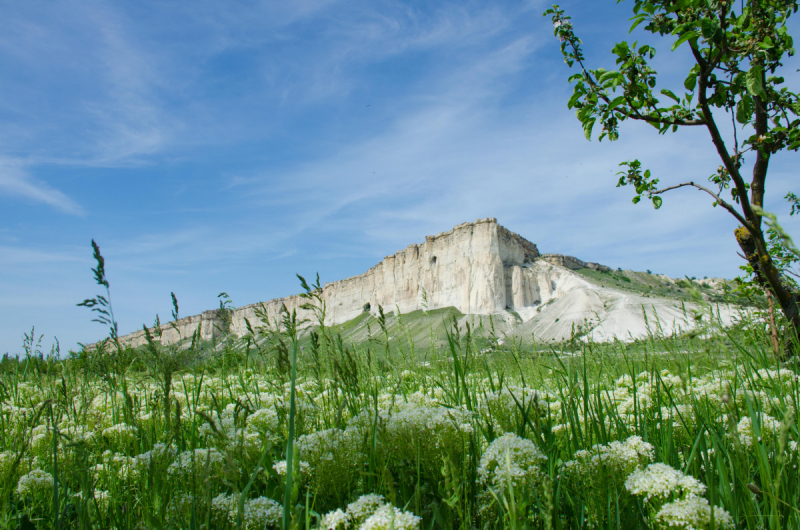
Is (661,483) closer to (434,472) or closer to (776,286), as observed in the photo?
(434,472)

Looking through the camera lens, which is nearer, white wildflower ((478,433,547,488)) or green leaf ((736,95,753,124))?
white wildflower ((478,433,547,488))

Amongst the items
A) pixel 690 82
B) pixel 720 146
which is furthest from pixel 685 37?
pixel 720 146

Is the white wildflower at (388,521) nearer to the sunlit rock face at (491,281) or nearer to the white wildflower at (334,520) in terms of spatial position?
the white wildflower at (334,520)

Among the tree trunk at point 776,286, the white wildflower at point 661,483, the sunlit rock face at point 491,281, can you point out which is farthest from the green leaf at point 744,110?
the sunlit rock face at point 491,281

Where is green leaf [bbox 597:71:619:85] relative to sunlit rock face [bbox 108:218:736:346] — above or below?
below

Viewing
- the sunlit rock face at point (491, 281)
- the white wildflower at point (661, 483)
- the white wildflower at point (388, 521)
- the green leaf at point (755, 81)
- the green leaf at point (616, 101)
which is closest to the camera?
the white wildflower at point (388, 521)

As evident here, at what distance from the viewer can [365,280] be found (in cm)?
9094

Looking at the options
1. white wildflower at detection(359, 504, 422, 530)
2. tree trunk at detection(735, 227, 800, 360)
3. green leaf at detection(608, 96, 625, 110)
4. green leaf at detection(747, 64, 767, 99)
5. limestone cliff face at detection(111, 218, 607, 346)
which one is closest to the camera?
white wildflower at detection(359, 504, 422, 530)

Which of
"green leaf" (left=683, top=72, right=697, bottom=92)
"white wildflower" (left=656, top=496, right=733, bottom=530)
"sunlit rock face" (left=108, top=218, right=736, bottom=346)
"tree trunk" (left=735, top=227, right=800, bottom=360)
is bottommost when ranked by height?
"white wildflower" (left=656, top=496, right=733, bottom=530)

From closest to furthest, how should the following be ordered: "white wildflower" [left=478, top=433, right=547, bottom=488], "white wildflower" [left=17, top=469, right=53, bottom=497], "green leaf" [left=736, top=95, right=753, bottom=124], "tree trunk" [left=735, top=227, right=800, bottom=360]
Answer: "white wildflower" [left=478, top=433, right=547, bottom=488]
"white wildflower" [left=17, top=469, right=53, bottom=497]
"green leaf" [left=736, top=95, right=753, bottom=124]
"tree trunk" [left=735, top=227, right=800, bottom=360]

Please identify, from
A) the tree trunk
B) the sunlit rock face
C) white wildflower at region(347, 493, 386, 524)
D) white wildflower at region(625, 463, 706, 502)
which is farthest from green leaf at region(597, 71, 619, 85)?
the sunlit rock face

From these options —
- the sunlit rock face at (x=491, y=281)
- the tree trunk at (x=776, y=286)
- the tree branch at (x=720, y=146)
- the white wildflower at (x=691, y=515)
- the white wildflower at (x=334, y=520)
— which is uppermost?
the sunlit rock face at (x=491, y=281)

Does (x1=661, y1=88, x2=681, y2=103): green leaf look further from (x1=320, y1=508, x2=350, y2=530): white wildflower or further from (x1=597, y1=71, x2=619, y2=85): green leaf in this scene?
(x1=320, y1=508, x2=350, y2=530): white wildflower

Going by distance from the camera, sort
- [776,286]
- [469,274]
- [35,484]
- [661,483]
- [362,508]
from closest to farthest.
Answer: [362,508] → [661,483] → [35,484] → [776,286] → [469,274]
